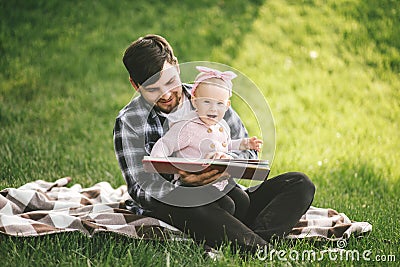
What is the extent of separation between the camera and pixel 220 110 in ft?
7.92

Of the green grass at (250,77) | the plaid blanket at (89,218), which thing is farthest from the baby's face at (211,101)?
the green grass at (250,77)

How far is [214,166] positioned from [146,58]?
1.98 feet

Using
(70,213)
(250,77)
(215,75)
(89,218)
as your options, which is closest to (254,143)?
(215,75)

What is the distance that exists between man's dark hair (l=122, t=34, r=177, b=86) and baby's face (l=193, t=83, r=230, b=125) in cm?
22

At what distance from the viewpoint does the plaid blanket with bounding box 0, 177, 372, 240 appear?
251 cm

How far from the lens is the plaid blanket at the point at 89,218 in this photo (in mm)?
2514

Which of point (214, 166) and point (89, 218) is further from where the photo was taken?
point (89, 218)

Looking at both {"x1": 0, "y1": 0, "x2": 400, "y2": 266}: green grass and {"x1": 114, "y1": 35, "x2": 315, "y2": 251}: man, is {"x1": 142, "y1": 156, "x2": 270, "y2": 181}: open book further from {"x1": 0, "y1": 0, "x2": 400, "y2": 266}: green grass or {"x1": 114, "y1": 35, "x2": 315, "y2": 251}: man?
{"x1": 0, "y1": 0, "x2": 400, "y2": 266}: green grass

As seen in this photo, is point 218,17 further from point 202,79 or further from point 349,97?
point 202,79

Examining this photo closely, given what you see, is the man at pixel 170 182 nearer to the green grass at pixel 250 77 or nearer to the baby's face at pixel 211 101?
the baby's face at pixel 211 101

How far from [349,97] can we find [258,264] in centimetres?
339

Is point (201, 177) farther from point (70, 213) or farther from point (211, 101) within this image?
point (70, 213)

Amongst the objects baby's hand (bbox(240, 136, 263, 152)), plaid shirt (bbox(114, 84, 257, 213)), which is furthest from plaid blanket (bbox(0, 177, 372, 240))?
baby's hand (bbox(240, 136, 263, 152))

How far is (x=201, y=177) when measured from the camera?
2.31 m
